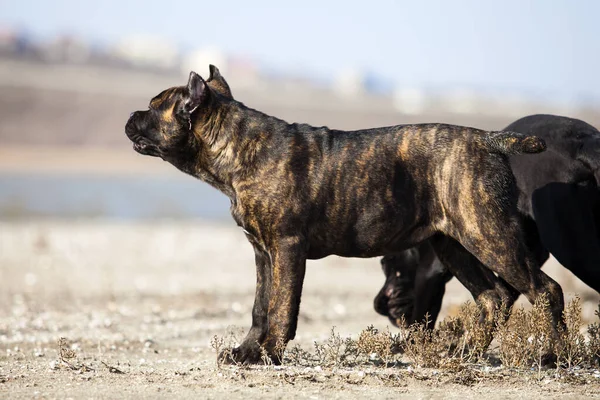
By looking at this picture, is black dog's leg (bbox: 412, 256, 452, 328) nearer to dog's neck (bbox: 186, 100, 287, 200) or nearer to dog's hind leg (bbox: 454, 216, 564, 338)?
dog's hind leg (bbox: 454, 216, 564, 338)

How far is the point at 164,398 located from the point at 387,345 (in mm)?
1991

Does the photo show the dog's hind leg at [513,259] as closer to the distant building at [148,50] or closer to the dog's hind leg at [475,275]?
the dog's hind leg at [475,275]

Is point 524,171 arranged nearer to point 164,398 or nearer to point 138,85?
point 164,398

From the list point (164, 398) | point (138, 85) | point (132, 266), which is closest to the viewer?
point (164, 398)

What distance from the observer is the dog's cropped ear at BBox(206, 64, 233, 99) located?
7.72 m

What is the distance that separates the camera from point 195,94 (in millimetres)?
7141

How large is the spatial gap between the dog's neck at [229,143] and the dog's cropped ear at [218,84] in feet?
1.34

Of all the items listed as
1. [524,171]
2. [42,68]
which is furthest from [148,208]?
[42,68]

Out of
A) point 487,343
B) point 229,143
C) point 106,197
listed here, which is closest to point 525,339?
point 487,343

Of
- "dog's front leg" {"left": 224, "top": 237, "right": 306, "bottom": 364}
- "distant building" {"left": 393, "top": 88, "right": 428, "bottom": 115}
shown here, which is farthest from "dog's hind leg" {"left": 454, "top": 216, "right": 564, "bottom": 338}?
"distant building" {"left": 393, "top": 88, "right": 428, "bottom": 115}

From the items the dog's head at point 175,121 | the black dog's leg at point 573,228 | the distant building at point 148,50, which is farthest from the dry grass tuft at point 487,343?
the distant building at point 148,50

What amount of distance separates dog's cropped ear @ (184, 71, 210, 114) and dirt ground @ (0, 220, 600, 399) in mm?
1934

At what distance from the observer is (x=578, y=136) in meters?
7.73

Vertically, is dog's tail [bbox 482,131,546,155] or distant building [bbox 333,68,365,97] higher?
distant building [bbox 333,68,365,97]
